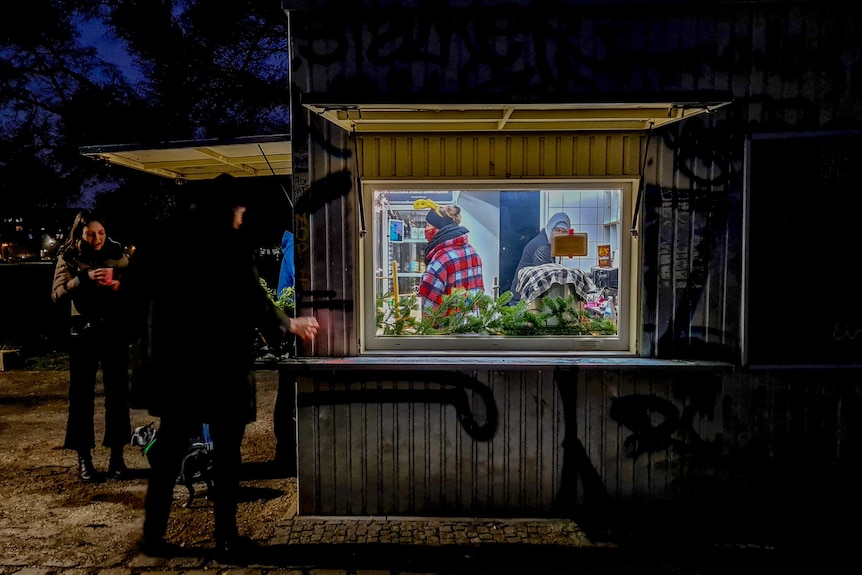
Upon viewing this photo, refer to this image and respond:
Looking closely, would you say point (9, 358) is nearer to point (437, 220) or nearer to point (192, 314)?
point (192, 314)

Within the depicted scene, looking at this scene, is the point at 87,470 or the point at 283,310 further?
the point at 283,310

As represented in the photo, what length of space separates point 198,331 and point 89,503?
2329 mm

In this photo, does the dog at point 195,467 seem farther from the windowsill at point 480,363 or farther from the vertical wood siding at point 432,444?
the windowsill at point 480,363

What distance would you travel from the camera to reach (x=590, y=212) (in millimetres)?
4746

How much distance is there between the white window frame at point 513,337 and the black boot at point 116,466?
2651 mm

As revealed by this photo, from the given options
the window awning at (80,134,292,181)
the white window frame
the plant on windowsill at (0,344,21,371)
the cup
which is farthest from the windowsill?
the plant on windowsill at (0,344,21,371)

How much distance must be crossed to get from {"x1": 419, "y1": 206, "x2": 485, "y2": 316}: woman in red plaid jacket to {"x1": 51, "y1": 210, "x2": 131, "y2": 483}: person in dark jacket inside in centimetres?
277

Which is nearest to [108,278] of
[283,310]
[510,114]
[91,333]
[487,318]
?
[91,333]

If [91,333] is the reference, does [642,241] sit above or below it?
above

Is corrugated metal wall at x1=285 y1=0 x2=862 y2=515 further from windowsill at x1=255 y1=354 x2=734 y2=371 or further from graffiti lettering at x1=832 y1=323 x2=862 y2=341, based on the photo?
graffiti lettering at x1=832 y1=323 x2=862 y2=341

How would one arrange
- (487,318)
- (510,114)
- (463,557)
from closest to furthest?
(463,557) < (510,114) < (487,318)

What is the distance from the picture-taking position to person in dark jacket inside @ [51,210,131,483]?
5164mm

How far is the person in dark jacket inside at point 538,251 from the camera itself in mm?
4891

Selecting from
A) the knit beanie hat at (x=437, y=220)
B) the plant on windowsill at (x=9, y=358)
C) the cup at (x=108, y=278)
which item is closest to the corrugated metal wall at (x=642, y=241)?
the knit beanie hat at (x=437, y=220)
